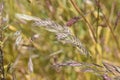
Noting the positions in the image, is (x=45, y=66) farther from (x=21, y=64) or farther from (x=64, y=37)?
(x=64, y=37)

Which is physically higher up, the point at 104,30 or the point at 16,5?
the point at 16,5

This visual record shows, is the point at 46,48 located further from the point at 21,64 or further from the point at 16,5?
the point at 16,5

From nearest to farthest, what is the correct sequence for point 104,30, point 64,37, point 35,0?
1. point 64,37
2. point 35,0
3. point 104,30

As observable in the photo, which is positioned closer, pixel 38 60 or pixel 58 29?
pixel 58 29

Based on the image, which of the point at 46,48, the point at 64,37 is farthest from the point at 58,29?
the point at 46,48

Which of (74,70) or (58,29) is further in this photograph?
(74,70)

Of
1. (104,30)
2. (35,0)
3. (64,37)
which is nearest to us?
(64,37)

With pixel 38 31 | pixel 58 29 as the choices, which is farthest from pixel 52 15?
pixel 58 29

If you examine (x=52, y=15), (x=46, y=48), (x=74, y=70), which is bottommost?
(x=74, y=70)

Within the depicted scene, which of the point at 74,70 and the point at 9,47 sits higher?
the point at 9,47
